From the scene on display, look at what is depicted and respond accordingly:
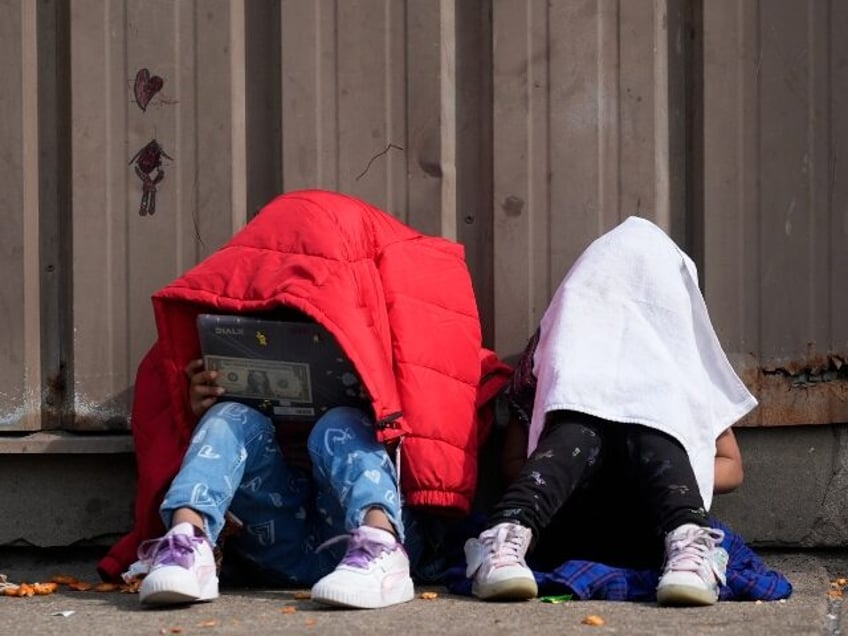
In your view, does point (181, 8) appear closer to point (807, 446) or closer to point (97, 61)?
point (97, 61)

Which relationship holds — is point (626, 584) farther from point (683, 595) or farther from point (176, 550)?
point (176, 550)

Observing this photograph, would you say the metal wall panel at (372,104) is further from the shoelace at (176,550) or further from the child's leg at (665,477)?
the shoelace at (176,550)

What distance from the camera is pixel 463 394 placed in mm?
3717

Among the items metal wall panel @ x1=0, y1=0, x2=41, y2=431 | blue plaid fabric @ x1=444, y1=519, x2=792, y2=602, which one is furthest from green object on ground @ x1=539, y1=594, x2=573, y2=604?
metal wall panel @ x1=0, y1=0, x2=41, y2=431

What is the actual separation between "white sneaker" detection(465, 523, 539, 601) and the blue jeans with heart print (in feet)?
0.69

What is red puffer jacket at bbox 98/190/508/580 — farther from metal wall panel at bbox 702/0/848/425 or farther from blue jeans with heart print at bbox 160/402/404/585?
metal wall panel at bbox 702/0/848/425

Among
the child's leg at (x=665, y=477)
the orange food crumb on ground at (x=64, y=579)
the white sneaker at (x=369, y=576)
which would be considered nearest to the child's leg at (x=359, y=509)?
the white sneaker at (x=369, y=576)

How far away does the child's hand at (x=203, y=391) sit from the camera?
11.9 ft

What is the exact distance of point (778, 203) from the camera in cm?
398

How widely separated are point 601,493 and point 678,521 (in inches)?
14.5

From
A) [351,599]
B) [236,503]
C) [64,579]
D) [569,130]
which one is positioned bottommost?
[64,579]

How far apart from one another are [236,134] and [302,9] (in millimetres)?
356

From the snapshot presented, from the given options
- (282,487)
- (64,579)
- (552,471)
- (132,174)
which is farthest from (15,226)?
(552,471)

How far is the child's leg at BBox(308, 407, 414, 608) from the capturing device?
3.27 m
